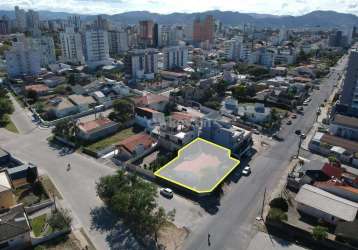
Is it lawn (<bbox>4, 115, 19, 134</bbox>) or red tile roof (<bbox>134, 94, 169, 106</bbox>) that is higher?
red tile roof (<bbox>134, 94, 169, 106</bbox>)

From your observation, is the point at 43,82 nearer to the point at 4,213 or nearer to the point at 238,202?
the point at 4,213

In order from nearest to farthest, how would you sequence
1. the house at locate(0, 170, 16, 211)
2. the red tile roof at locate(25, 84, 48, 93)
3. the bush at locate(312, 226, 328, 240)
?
the bush at locate(312, 226, 328, 240), the house at locate(0, 170, 16, 211), the red tile roof at locate(25, 84, 48, 93)

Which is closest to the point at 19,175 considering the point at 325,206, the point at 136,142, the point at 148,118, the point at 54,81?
the point at 136,142

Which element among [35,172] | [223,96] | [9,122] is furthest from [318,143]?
[9,122]

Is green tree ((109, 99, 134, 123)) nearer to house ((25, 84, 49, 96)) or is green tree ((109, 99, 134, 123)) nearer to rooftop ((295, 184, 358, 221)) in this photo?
house ((25, 84, 49, 96))

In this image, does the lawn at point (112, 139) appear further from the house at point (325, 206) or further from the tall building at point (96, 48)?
the tall building at point (96, 48)

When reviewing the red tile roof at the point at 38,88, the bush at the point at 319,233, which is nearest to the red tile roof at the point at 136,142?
the bush at the point at 319,233

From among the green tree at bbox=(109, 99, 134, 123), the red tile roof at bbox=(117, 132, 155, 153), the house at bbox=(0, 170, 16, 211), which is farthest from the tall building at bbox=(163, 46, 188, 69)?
the house at bbox=(0, 170, 16, 211)
